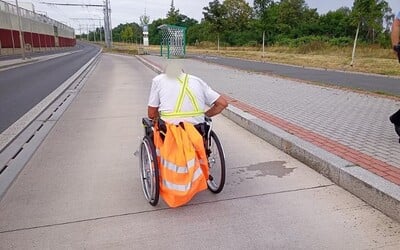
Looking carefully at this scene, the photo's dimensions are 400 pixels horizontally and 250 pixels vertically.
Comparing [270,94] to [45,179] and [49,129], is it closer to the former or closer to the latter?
[49,129]

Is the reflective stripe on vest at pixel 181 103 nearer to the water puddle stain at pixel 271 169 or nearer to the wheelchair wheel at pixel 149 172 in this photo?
the wheelchair wheel at pixel 149 172

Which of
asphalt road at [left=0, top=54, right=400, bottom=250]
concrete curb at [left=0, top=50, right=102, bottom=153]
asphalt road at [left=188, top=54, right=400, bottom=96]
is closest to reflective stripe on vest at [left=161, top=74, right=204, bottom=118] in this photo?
asphalt road at [left=0, top=54, right=400, bottom=250]

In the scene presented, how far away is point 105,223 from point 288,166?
8.12ft

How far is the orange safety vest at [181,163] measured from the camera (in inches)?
128

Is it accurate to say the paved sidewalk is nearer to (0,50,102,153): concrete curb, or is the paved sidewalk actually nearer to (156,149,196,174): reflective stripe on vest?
(156,149,196,174): reflective stripe on vest

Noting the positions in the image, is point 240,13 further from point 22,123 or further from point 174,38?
point 22,123

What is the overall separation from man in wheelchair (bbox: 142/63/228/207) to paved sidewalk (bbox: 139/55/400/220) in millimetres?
419

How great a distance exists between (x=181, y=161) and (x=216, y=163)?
0.78 m

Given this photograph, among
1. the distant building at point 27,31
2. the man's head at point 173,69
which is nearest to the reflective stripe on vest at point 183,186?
the man's head at point 173,69

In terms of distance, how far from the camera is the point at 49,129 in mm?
6801

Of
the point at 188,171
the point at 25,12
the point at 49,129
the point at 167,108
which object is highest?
the point at 25,12

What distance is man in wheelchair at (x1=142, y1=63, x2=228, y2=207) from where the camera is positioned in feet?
10.8

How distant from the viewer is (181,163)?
3.26 meters

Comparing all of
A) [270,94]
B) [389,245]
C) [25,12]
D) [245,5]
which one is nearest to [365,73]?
[270,94]
